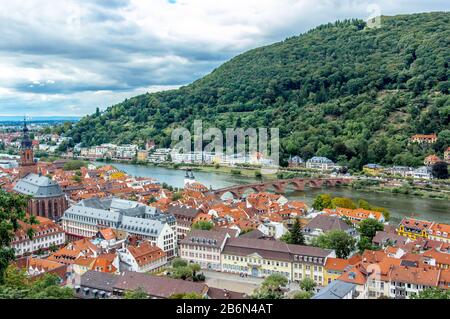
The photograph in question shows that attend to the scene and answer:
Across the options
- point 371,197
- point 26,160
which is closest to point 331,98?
point 371,197

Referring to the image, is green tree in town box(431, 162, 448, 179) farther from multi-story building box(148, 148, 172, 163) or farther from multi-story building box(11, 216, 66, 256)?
multi-story building box(11, 216, 66, 256)

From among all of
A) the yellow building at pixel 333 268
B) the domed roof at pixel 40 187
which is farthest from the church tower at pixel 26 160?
the yellow building at pixel 333 268

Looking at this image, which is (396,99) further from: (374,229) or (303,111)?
(374,229)

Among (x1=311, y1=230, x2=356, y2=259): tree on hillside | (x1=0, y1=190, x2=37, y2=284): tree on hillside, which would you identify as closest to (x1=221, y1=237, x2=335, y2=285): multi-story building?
(x1=311, y1=230, x2=356, y2=259): tree on hillside

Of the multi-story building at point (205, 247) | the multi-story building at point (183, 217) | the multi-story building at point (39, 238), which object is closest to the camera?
the multi-story building at point (205, 247)

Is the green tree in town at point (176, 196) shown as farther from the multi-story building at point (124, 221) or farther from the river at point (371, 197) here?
the river at point (371, 197)
